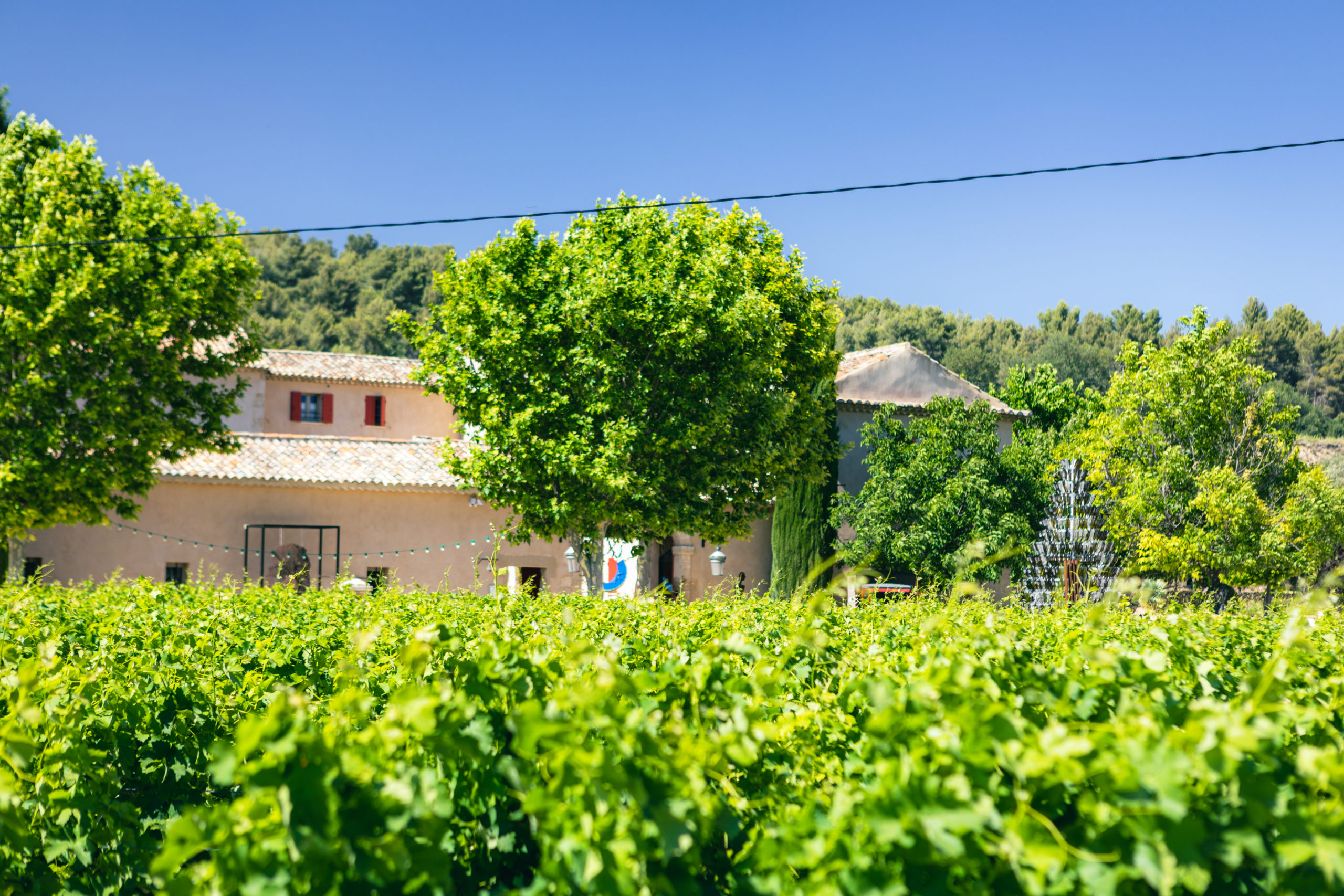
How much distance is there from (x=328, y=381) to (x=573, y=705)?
107 ft

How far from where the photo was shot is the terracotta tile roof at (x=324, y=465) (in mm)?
24516

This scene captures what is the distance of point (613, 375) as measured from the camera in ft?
66.4

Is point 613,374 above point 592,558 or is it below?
above

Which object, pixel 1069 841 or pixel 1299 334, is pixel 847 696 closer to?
pixel 1069 841

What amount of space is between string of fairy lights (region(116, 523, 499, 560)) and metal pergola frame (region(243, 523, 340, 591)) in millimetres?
61

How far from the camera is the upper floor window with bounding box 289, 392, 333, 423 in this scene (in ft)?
108

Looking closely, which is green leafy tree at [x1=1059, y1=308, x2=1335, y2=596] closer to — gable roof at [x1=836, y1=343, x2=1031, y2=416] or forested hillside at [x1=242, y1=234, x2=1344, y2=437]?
gable roof at [x1=836, y1=343, x2=1031, y2=416]

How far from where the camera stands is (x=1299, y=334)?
69.9m

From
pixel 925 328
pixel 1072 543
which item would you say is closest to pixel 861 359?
pixel 1072 543

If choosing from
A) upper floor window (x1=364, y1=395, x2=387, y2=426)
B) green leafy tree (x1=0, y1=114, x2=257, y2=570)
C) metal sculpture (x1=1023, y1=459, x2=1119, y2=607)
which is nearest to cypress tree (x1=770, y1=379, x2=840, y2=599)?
metal sculpture (x1=1023, y1=459, x2=1119, y2=607)

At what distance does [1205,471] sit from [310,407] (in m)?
25.8

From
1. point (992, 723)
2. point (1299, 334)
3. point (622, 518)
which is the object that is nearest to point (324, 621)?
point (992, 723)

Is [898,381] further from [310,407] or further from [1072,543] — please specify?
[310,407]

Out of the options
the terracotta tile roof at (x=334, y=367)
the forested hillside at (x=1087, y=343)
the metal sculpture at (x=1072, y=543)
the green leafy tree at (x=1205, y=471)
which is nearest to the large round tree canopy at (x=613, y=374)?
the metal sculpture at (x=1072, y=543)
